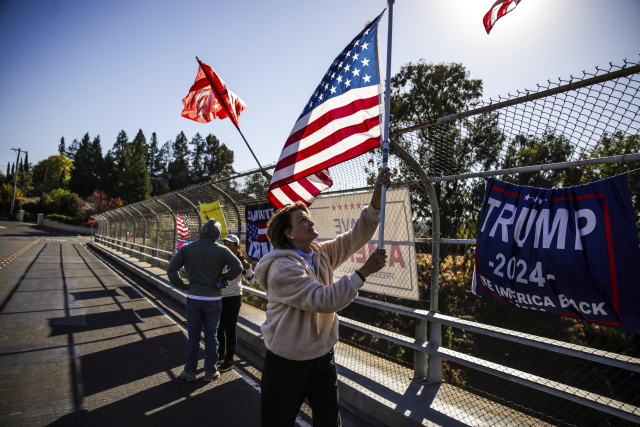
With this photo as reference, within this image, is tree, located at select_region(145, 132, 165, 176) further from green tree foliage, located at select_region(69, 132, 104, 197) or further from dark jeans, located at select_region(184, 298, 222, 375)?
dark jeans, located at select_region(184, 298, 222, 375)

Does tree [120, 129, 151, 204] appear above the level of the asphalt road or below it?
above

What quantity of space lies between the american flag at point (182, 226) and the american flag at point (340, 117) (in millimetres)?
8436

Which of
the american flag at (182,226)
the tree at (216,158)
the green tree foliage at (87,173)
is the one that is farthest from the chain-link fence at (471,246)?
the green tree foliage at (87,173)

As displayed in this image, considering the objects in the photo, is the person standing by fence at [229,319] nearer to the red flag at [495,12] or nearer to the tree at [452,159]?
the tree at [452,159]

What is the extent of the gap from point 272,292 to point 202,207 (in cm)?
737

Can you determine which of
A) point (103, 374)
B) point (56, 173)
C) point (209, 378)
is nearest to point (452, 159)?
point (209, 378)

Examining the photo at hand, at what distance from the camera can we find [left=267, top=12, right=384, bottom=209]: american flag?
3016 millimetres

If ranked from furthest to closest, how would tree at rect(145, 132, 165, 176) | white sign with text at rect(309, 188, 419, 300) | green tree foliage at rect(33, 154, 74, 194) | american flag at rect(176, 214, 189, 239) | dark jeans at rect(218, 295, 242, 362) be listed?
1. tree at rect(145, 132, 165, 176)
2. green tree foliage at rect(33, 154, 74, 194)
3. american flag at rect(176, 214, 189, 239)
4. dark jeans at rect(218, 295, 242, 362)
5. white sign with text at rect(309, 188, 419, 300)

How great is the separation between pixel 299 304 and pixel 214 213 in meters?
6.91

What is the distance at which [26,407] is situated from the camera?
144 inches

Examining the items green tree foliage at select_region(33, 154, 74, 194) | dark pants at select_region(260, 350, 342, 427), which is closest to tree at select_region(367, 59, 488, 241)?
dark pants at select_region(260, 350, 342, 427)

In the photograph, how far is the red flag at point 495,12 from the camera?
9.73ft

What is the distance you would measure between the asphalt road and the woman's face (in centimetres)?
224

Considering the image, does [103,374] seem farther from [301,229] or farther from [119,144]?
[119,144]
